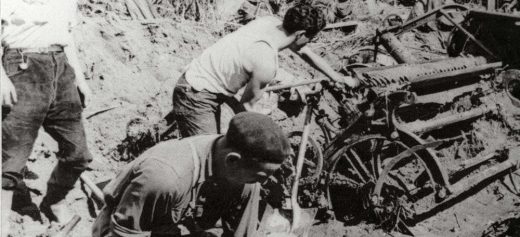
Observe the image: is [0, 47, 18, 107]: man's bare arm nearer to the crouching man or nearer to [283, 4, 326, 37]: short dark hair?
the crouching man

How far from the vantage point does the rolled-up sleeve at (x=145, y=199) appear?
2.19 m

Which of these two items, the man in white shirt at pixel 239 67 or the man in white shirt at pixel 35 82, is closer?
the man in white shirt at pixel 35 82

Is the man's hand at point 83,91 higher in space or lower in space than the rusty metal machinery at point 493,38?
higher

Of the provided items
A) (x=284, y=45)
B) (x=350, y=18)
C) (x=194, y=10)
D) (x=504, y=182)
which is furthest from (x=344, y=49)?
(x=284, y=45)

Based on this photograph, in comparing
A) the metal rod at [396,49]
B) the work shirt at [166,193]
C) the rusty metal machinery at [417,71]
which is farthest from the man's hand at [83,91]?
the metal rod at [396,49]

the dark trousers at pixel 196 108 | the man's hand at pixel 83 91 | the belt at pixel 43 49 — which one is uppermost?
the belt at pixel 43 49

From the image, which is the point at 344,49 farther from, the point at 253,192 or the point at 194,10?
the point at 253,192

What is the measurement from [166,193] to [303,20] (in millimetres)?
2132

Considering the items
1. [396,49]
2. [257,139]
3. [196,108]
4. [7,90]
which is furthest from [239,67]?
[396,49]

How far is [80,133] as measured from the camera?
3.79 metres

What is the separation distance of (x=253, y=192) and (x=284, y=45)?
66.5 inches

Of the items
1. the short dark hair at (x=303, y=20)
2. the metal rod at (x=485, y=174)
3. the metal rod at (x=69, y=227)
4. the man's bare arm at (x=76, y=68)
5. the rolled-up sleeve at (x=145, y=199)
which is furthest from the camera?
the metal rod at (x=485, y=174)

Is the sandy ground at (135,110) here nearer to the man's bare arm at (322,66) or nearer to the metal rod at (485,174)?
the metal rod at (485,174)

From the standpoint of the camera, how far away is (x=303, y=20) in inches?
153
